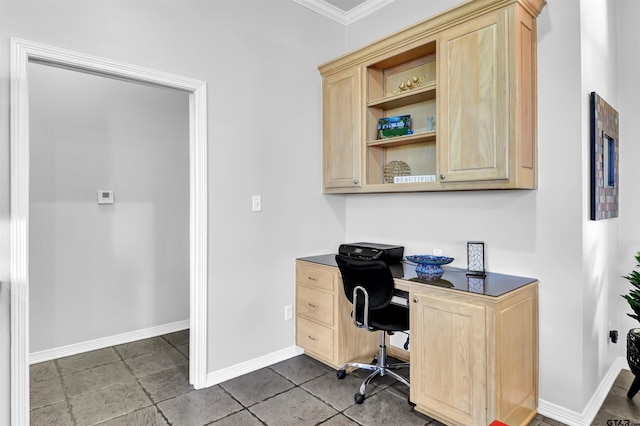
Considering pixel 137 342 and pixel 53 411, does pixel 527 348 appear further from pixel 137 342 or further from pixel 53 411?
pixel 137 342

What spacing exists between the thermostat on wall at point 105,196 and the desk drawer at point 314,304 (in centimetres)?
186

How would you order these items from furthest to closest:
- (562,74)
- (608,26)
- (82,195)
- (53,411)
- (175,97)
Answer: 1. (175,97)
2. (82,195)
3. (608,26)
4. (53,411)
5. (562,74)

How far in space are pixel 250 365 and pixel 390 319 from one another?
1156mm

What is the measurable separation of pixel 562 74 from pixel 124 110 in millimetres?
3399

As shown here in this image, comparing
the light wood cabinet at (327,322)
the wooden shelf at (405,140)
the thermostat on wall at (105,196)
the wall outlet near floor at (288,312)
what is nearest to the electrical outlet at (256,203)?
the light wood cabinet at (327,322)

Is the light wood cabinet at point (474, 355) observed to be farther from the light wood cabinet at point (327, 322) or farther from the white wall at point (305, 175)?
the light wood cabinet at point (327, 322)

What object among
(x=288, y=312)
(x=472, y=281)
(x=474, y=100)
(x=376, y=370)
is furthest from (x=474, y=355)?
(x=288, y=312)

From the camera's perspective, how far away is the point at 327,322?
9.07ft

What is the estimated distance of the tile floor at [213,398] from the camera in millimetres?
2150

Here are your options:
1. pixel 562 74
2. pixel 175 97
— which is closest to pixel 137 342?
pixel 175 97

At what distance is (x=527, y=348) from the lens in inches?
82.4

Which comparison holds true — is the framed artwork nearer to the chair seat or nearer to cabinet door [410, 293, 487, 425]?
cabinet door [410, 293, 487, 425]

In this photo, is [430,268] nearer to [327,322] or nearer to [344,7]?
[327,322]

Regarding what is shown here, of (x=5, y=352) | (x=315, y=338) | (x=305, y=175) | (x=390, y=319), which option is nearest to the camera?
(x=5, y=352)
